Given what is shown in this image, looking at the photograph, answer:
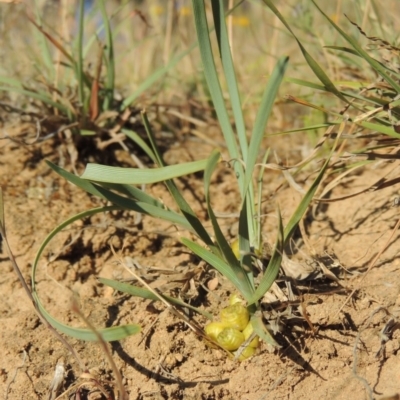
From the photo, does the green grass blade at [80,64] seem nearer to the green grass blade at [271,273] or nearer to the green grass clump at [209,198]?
A: the green grass clump at [209,198]

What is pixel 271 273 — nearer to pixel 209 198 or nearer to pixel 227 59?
pixel 209 198

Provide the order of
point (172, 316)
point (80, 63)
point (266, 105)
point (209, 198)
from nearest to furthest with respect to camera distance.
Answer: point (266, 105) → point (209, 198) → point (172, 316) → point (80, 63)

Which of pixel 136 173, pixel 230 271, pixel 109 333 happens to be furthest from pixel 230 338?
pixel 136 173

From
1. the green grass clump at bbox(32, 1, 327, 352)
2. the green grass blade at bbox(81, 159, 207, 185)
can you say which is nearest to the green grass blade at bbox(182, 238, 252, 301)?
the green grass clump at bbox(32, 1, 327, 352)

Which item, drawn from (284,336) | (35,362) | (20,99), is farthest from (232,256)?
(20,99)

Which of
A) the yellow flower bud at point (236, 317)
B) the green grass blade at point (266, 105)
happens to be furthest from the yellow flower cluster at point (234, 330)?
the green grass blade at point (266, 105)
